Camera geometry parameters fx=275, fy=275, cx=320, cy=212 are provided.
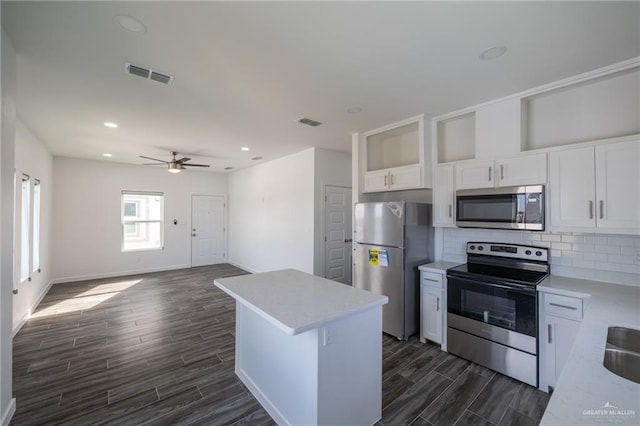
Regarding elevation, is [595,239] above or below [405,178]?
below

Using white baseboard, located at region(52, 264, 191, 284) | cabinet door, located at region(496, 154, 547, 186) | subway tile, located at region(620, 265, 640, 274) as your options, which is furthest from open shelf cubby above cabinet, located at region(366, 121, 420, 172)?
white baseboard, located at region(52, 264, 191, 284)

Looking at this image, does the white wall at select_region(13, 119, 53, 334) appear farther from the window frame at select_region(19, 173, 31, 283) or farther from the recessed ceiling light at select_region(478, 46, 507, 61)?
the recessed ceiling light at select_region(478, 46, 507, 61)

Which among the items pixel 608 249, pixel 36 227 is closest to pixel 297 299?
pixel 608 249

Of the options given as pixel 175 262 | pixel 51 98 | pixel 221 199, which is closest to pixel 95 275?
pixel 175 262

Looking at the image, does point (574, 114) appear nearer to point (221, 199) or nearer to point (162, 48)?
point (162, 48)

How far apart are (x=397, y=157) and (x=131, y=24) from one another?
3.36m

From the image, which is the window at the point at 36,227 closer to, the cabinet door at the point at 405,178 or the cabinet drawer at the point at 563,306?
the cabinet door at the point at 405,178

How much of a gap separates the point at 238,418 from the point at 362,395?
3.21ft

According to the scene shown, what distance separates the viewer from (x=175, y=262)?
7.46 metres

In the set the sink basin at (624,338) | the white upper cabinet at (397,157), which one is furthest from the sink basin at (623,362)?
the white upper cabinet at (397,157)

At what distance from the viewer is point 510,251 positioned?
294 cm

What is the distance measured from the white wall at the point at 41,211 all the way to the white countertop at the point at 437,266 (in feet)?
16.6

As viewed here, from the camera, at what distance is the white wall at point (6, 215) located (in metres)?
1.88

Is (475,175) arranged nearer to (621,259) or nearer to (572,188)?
(572,188)
